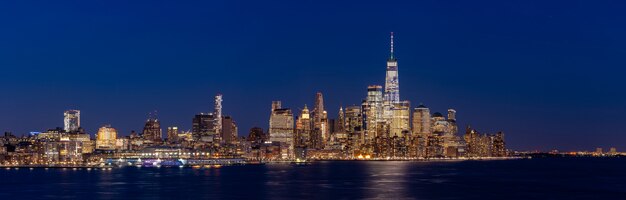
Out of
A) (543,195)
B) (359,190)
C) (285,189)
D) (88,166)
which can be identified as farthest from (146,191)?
(88,166)

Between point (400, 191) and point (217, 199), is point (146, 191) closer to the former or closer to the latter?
point (217, 199)

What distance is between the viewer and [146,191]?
102312 mm

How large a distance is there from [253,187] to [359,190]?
626 inches

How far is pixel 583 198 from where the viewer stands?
96250mm

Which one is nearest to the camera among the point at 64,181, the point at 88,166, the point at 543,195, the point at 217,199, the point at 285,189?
the point at 217,199

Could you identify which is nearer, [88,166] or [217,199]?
[217,199]

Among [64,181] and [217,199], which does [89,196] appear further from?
[64,181]

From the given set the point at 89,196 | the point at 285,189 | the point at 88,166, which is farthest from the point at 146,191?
the point at 88,166

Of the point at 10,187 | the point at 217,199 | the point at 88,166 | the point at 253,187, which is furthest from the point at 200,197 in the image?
the point at 88,166

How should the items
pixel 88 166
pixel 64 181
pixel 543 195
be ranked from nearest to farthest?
pixel 543 195, pixel 64 181, pixel 88 166

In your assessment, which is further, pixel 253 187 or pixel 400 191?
pixel 253 187

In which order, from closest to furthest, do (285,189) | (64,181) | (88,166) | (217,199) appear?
1. (217,199)
2. (285,189)
3. (64,181)
4. (88,166)

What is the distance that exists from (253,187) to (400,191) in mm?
20533

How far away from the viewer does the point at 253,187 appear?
112m
